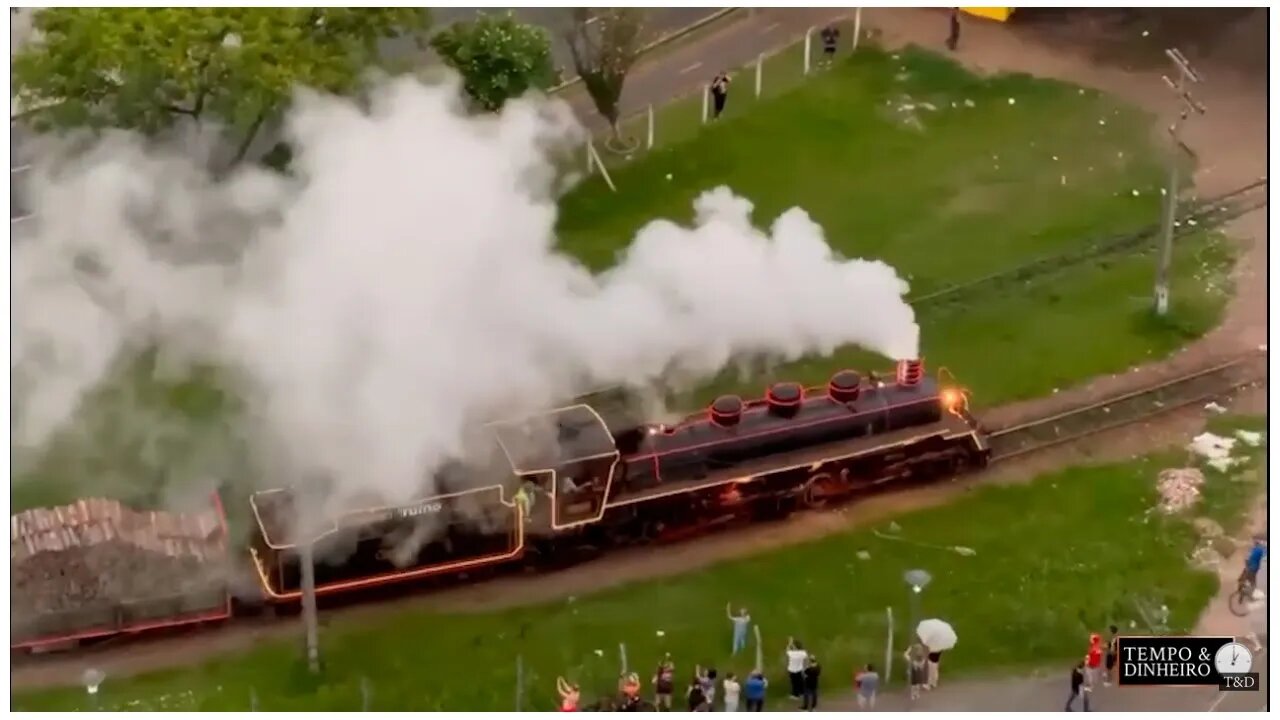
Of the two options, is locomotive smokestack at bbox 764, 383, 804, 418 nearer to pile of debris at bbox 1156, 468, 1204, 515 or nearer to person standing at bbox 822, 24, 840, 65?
pile of debris at bbox 1156, 468, 1204, 515

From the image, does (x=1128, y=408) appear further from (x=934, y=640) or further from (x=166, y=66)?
(x=166, y=66)


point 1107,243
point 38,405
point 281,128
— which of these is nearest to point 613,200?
point 281,128

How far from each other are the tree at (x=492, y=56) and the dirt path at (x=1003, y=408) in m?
5.24

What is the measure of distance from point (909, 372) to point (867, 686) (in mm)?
5518

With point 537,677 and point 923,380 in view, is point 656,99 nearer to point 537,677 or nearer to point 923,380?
point 923,380

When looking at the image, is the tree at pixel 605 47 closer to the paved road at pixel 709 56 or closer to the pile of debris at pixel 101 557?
the paved road at pixel 709 56

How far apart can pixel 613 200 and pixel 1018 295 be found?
25.1 feet

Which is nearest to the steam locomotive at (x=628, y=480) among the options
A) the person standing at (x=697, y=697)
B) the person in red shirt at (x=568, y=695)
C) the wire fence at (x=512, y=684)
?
the wire fence at (x=512, y=684)

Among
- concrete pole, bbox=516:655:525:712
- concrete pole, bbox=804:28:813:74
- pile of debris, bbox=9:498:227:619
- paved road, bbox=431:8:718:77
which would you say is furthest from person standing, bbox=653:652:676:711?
concrete pole, bbox=804:28:813:74

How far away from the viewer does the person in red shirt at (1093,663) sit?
87.1 feet

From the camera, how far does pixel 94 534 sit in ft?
88.0

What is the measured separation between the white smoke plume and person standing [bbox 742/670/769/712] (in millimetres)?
5073

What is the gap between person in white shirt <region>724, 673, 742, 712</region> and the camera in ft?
86.7

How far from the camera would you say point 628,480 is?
28.5 metres
